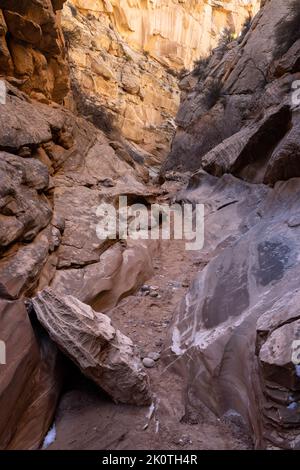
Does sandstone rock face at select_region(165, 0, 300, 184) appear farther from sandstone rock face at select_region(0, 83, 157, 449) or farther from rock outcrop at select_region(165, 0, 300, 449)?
sandstone rock face at select_region(0, 83, 157, 449)

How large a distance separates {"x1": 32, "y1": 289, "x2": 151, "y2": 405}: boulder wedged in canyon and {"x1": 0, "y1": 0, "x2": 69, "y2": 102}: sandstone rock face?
5624 mm

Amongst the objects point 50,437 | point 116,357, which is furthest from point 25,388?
point 116,357

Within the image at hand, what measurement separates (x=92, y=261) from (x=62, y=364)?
1963 mm

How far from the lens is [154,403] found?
10.1ft

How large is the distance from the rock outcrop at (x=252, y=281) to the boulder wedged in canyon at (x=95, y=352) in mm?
512

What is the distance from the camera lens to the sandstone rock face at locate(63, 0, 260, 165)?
69.3 ft

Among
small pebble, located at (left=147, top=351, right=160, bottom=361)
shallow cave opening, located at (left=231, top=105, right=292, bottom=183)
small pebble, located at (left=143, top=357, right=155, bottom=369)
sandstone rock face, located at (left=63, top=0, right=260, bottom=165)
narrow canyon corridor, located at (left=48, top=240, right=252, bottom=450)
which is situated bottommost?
narrow canyon corridor, located at (left=48, top=240, right=252, bottom=450)

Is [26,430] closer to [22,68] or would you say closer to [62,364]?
[62,364]

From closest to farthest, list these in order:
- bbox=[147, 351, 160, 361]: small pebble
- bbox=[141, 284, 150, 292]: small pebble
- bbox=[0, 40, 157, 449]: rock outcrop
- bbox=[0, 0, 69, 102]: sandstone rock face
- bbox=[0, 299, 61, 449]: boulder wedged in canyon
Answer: bbox=[0, 299, 61, 449]: boulder wedged in canyon < bbox=[0, 40, 157, 449]: rock outcrop < bbox=[147, 351, 160, 361]: small pebble < bbox=[141, 284, 150, 292]: small pebble < bbox=[0, 0, 69, 102]: sandstone rock face

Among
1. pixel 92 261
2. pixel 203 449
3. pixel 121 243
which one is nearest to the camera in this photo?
pixel 203 449

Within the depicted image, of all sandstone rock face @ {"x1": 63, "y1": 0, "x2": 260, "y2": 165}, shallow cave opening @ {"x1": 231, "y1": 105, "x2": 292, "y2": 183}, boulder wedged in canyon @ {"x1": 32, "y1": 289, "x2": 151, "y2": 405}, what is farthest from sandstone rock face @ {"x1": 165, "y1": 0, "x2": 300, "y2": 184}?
sandstone rock face @ {"x1": 63, "y1": 0, "x2": 260, "y2": 165}

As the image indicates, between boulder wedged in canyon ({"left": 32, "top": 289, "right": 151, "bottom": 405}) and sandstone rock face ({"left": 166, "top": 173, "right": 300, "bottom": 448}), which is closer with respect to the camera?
sandstone rock face ({"left": 166, "top": 173, "right": 300, "bottom": 448})

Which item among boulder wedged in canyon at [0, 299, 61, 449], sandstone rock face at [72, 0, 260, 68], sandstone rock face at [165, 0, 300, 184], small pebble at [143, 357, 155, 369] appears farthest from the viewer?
sandstone rock face at [72, 0, 260, 68]

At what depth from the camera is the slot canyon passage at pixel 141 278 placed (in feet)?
8.97
